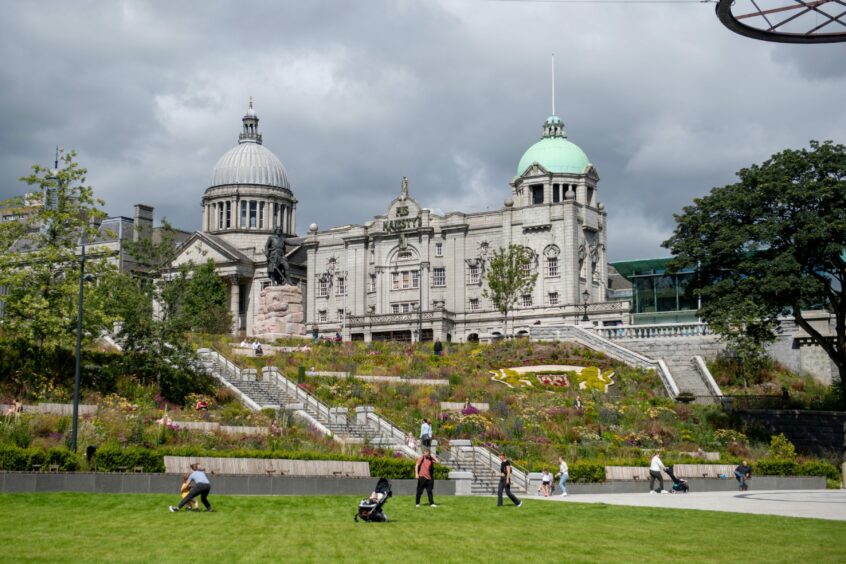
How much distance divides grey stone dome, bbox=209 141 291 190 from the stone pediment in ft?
39.0

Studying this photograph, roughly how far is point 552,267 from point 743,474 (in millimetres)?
55601

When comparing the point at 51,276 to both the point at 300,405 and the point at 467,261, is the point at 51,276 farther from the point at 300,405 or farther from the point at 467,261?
the point at 467,261

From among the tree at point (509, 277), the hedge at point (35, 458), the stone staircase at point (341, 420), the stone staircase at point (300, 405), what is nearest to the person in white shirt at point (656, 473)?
the stone staircase at point (341, 420)

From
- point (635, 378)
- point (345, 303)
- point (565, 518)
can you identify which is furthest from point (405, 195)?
point (565, 518)

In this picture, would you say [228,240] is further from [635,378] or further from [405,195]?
[635,378]

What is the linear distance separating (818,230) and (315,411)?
78.9ft

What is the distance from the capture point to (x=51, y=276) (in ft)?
157

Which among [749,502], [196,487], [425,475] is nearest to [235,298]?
[425,475]

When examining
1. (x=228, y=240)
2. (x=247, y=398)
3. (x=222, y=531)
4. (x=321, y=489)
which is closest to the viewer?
(x=222, y=531)

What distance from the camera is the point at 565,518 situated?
24266 millimetres

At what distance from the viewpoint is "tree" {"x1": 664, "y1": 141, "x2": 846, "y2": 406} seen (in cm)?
4681

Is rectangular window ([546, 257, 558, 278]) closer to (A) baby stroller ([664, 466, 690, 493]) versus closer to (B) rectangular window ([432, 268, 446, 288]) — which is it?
(B) rectangular window ([432, 268, 446, 288])

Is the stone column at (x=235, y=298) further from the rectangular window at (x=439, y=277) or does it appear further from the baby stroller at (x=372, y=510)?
the baby stroller at (x=372, y=510)

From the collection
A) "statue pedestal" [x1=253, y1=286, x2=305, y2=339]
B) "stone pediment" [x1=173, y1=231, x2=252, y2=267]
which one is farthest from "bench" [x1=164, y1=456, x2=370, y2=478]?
"stone pediment" [x1=173, y1=231, x2=252, y2=267]
